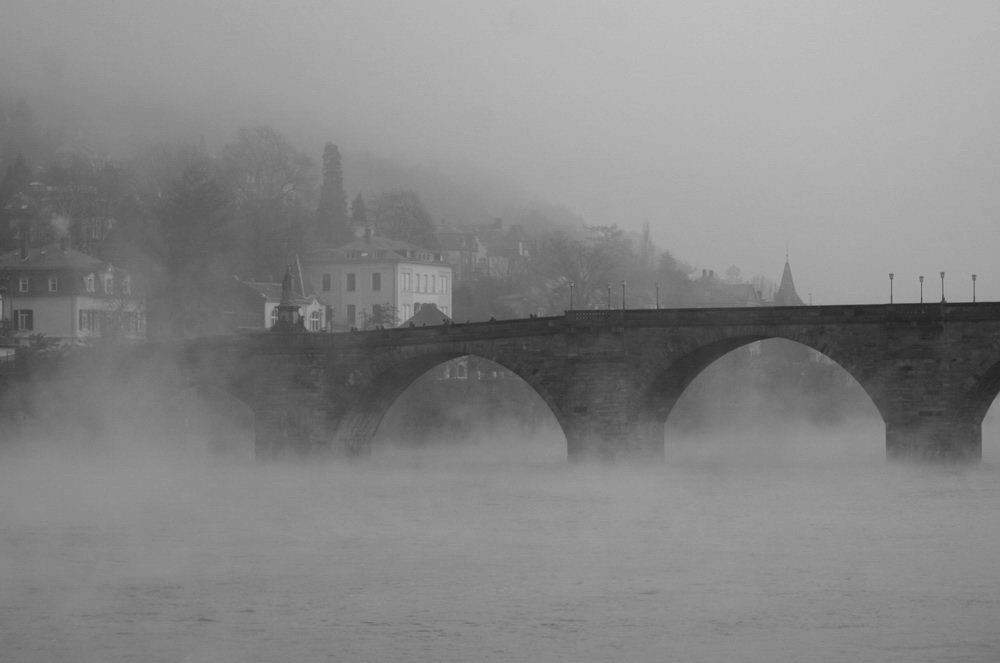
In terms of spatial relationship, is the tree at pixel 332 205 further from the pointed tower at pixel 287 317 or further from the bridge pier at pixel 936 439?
the bridge pier at pixel 936 439

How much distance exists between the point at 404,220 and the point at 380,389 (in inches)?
2855

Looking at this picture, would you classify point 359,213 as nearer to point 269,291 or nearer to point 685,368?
point 269,291

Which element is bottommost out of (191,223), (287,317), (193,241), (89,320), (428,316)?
(287,317)

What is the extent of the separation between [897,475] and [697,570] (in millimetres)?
21963

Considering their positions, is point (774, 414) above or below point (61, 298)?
below

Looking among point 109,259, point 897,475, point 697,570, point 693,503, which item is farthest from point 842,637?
point 109,259

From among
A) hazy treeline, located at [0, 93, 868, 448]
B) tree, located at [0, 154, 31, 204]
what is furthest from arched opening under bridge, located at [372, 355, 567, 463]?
tree, located at [0, 154, 31, 204]

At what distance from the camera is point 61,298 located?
108938 mm

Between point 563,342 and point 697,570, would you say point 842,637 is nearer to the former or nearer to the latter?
point 697,570

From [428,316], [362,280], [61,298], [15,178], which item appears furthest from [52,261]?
[362,280]

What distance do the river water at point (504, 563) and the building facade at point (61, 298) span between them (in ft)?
96.3

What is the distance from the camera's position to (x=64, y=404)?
90188mm

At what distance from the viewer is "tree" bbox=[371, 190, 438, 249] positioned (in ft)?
505

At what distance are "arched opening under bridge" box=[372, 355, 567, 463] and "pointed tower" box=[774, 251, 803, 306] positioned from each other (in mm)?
71737
